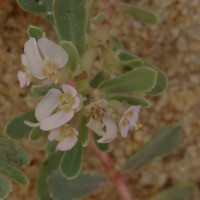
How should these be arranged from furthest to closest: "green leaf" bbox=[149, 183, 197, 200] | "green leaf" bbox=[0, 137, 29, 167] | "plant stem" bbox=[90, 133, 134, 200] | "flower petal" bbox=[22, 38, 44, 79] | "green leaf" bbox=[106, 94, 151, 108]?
"green leaf" bbox=[149, 183, 197, 200], "plant stem" bbox=[90, 133, 134, 200], "green leaf" bbox=[0, 137, 29, 167], "green leaf" bbox=[106, 94, 151, 108], "flower petal" bbox=[22, 38, 44, 79]

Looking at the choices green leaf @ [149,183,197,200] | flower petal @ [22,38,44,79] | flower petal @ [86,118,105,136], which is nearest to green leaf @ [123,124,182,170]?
green leaf @ [149,183,197,200]

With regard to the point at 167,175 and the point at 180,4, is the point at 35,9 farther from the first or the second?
the point at 167,175

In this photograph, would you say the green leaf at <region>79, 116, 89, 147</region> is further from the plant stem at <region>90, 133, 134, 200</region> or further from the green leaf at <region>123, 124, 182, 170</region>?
the green leaf at <region>123, 124, 182, 170</region>

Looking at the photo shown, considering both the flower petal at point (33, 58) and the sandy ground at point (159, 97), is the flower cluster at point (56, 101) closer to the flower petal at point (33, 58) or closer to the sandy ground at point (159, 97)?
the flower petal at point (33, 58)

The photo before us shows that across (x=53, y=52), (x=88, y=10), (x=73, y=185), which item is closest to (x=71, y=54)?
(x=53, y=52)

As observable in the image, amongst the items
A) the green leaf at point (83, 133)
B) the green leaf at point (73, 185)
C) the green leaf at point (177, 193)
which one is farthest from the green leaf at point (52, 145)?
the green leaf at point (177, 193)
